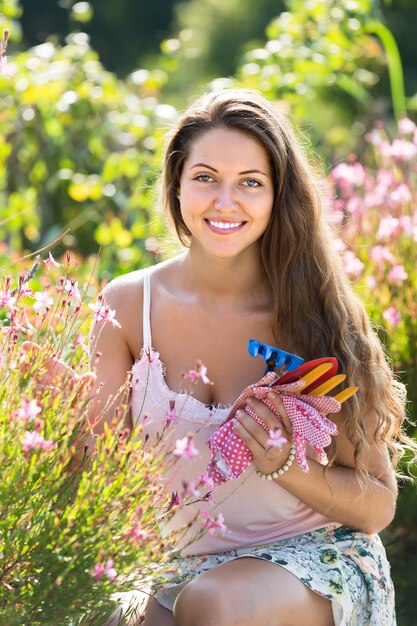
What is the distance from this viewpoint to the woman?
91.7 inches

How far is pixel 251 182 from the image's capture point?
7.97ft

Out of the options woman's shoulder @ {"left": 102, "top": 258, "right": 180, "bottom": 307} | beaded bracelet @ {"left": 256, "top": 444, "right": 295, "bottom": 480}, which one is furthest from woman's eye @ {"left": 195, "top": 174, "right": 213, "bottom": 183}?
beaded bracelet @ {"left": 256, "top": 444, "right": 295, "bottom": 480}

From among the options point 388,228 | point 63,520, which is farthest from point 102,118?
point 63,520

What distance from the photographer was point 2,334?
6.77 ft

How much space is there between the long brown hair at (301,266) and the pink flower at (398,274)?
0.91 m

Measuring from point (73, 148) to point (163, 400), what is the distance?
3539 millimetres

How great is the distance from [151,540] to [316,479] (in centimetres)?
58

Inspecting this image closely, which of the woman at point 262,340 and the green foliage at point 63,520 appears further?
the woman at point 262,340

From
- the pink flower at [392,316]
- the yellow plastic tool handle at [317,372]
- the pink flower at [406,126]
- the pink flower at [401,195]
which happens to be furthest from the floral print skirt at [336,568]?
the pink flower at [406,126]

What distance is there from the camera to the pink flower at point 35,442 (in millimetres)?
1624

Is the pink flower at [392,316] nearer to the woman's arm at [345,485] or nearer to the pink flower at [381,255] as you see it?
the pink flower at [381,255]

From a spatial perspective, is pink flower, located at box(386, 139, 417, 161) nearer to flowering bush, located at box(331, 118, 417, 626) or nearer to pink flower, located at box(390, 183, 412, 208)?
flowering bush, located at box(331, 118, 417, 626)

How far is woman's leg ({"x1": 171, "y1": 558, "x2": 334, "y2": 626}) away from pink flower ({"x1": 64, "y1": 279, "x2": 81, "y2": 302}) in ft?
2.00

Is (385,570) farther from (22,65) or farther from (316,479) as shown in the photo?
(22,65)
